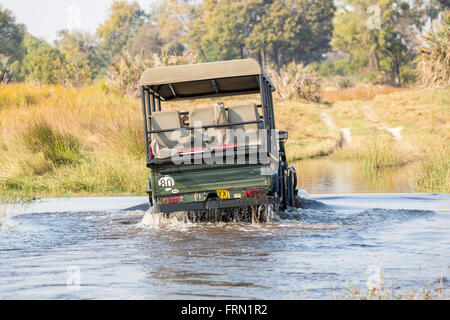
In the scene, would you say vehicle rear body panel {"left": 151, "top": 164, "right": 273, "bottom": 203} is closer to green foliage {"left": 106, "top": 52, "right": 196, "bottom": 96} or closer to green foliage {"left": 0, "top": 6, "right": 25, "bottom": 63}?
green foliage {"left": 106, "top": 52, "right": 196, "bottom": 96}

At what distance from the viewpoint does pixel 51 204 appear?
1320 cm

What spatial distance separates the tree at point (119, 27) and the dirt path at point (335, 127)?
5923 cm

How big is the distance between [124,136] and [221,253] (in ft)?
34.1

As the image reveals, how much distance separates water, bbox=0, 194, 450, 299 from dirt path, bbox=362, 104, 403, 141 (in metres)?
12.7

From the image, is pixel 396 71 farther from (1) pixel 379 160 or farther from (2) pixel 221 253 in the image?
(2) pixel 221 253

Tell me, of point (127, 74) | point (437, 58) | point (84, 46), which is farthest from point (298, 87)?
point (84, 46)

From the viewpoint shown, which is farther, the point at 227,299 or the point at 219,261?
the point at 219,261

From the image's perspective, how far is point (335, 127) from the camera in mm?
27250

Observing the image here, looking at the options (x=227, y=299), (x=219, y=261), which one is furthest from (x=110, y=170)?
(x=227, y=299)

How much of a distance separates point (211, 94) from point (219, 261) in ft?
18.4

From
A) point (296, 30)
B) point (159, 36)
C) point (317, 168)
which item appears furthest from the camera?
point (159, 36)

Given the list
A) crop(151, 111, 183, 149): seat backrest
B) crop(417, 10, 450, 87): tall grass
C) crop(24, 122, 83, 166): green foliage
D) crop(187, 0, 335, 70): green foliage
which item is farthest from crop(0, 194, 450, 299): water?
crop(187, 0, 335, 70): green foliage

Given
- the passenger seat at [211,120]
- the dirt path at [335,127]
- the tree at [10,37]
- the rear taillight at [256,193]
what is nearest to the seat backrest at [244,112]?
the passenger seat at [211,120]
